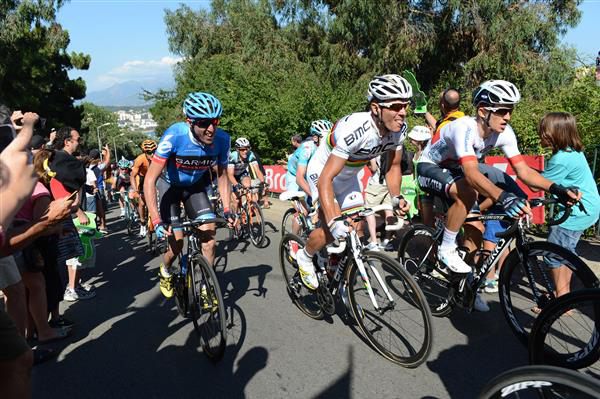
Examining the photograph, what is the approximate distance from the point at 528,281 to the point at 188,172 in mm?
3288

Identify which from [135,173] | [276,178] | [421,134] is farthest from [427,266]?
[276,178]

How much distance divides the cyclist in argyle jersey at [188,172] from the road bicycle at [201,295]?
6.0 inches

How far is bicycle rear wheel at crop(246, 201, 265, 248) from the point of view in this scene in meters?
7.90

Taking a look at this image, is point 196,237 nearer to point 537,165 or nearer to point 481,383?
point 481,383

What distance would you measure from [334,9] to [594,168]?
17815 millimetres

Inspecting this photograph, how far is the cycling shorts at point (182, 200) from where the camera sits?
15.1 ft

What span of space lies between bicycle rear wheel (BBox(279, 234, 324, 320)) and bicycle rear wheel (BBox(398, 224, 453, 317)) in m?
1.06

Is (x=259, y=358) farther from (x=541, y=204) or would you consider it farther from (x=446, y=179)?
(x=541, y=204)

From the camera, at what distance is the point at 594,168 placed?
6477mm

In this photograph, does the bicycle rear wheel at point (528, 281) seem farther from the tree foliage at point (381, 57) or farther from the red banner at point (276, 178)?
the red banner at point (276, 178)

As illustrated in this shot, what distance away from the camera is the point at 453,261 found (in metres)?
3.76

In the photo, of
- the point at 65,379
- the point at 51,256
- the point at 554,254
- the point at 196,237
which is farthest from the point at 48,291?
the point at 554,254

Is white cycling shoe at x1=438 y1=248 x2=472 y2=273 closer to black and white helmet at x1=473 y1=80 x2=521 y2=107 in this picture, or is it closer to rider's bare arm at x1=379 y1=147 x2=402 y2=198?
rider's bare arm at x1=379 y1=147 x2=402 y2=198

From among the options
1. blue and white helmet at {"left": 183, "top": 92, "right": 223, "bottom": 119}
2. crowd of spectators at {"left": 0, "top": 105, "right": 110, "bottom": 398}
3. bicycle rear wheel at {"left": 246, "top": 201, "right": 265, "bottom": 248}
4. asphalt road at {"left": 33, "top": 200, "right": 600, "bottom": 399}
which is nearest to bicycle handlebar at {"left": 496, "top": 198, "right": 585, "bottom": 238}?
asphalt road at {"left": 33, "top": 200, "right": 600, "bottom": 399}
